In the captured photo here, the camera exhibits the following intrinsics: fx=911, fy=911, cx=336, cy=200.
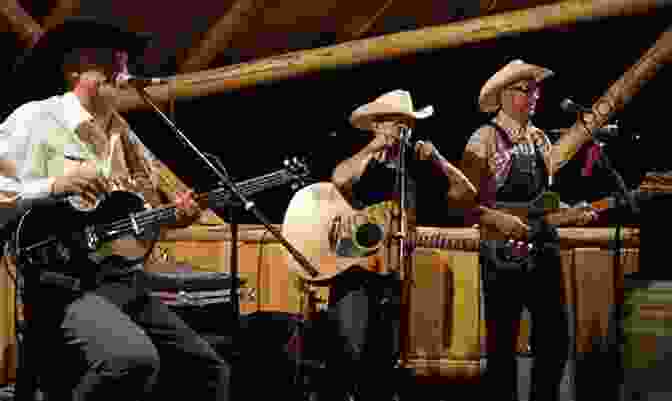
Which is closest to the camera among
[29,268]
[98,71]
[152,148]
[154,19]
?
[29,268]

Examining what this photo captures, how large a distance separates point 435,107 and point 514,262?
10.1 ft

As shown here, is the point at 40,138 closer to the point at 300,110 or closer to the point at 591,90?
the point at 300,110

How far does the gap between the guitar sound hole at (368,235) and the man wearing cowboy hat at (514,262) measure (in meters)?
0.57

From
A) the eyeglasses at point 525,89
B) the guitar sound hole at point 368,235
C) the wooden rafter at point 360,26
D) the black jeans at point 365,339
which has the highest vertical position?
the wooden rafter at point 360,26

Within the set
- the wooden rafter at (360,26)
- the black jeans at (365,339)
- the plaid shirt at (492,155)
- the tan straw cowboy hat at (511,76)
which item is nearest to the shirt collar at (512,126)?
the plaid shirt at (492,155)

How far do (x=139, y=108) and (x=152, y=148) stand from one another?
80 cm

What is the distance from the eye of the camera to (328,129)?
8.22m

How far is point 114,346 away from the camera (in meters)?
3.81

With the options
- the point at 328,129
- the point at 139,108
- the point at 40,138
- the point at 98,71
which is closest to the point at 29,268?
the point at 40,138

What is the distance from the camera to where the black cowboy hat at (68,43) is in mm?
4281

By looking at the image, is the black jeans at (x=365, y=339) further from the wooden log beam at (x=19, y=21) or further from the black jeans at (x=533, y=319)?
the wooden log beam at (x=19, y=21)

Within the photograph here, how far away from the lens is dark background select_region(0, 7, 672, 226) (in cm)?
723

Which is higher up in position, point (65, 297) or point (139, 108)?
point (139, 108)

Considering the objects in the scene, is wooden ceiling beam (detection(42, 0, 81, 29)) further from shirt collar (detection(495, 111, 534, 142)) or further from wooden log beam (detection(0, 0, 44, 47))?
shirt collar (detection(495, 111, 534, 142))
